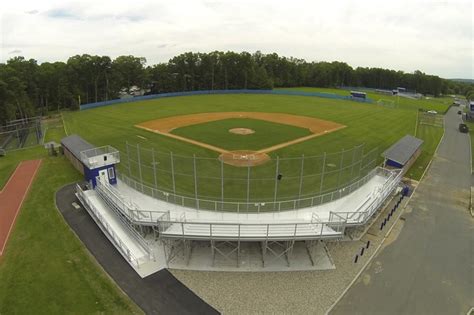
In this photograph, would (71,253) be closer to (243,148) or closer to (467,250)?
(243,148)

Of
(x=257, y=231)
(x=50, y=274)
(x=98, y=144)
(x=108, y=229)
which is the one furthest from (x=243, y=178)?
(x=98, y=144)

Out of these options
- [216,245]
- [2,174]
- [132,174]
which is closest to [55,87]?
[2,174]

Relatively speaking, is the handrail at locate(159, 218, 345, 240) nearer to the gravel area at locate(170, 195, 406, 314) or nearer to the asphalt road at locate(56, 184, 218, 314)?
the gravel area at locate(170, 195, 406, 314)

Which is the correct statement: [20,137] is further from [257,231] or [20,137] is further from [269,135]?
[257,231]

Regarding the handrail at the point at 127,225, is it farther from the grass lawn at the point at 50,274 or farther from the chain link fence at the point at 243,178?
the grass lawn at the point at 50,274

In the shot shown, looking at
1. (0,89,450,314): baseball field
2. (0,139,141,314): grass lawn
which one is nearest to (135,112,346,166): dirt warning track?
(0,89,450,314): baseball field

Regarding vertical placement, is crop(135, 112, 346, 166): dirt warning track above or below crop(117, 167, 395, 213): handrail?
Answer: above
